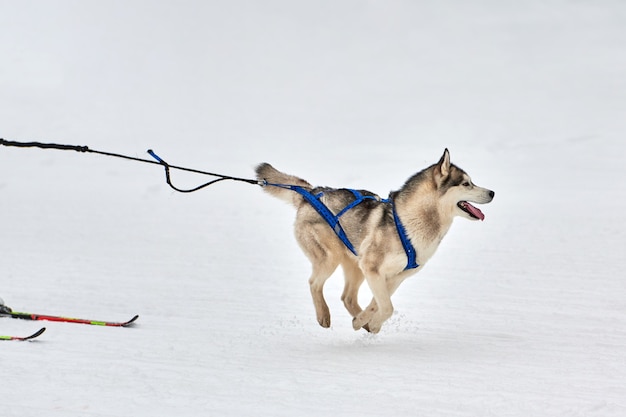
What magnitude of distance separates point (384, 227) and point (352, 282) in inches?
24.6

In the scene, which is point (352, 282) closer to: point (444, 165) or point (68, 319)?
point (444, 165)

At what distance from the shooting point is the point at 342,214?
18.9ft

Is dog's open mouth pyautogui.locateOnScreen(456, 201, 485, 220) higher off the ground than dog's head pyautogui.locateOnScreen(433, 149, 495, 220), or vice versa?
dog's head pyautogui.locateOnScreen(433, 149, 495, 220)

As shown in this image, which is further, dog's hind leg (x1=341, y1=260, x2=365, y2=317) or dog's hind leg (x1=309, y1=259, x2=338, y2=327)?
dog's hind leg (x1=341, y1=260, x2=365, y2=317)

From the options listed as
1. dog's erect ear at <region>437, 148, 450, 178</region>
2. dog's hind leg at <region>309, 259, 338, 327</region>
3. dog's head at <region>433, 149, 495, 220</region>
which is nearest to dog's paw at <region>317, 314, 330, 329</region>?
dog's hind leg at <region>309, 259, 338, 327</region>

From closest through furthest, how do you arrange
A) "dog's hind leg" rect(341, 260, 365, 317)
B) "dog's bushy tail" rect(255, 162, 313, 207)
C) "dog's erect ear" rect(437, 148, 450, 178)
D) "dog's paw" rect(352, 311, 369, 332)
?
"dog's erect ear" rect(437, 148, 450, 178) < "dog's paw" rect(352, 311, 369, 332) < "dog's hind leg" rect(341, 260, 365, 317) < "dog's bushy tail" rect(255, 162, 313, 207)

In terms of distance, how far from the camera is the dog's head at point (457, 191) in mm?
5367

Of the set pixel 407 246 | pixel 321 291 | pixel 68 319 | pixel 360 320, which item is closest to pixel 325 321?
pixel 321 291

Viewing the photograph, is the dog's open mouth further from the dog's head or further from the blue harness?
the blue harness

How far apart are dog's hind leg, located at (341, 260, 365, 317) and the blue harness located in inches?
10.3

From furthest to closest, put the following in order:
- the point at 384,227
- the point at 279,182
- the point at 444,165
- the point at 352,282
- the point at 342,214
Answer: the point at 279,182
the point at 352,282
the point at 342,214
the point at 384,227
the point at 444,165

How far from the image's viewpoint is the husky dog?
17.7 feet

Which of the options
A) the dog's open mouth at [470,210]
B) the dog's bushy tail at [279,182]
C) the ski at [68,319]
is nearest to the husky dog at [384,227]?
the dog's open mouth at [470,210]

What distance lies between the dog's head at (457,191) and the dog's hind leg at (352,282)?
844 mm
